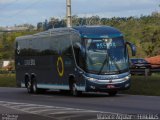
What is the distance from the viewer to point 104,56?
3058 centimetres

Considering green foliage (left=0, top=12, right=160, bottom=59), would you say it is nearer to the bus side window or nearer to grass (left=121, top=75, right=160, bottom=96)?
grass (left=121, top=75, right=160, bottom=96)

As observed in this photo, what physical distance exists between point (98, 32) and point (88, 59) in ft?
5.25

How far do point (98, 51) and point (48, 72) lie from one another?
612 cm

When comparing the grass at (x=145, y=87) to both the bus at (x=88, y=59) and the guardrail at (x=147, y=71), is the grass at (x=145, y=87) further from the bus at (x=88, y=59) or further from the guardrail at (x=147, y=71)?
the guardrail at (x=147, y=71)

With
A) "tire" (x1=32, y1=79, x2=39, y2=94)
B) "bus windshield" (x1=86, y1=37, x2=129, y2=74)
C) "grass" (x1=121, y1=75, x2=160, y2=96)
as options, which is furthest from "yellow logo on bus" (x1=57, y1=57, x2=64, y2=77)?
"tire" (x1=32, y1=79, x2=39, y2=94)

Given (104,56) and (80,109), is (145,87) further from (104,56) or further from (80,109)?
(80,109)

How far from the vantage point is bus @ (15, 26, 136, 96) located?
30.6 m

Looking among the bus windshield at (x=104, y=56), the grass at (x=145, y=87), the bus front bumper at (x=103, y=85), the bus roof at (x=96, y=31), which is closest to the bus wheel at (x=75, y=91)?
the bus front bumper at (x=103, y=85)

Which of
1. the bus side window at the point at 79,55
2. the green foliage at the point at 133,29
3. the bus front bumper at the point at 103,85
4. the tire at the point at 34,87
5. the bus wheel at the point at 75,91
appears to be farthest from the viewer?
the green foliage at the point at 133,29

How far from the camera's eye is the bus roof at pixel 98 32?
30938 millimetres

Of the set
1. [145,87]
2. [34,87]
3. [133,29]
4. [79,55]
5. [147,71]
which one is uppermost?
[79,55]

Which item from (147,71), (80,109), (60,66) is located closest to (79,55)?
(60,66)

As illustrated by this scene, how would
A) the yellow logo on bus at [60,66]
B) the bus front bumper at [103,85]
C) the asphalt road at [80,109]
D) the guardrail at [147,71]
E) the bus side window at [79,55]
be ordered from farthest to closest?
the guardrail at [147,71] < the yellow logo on bus at [60,66] < the bus side window at [79,55] < the bus front bumper at [103,85] < the asphalt road at [80,109]

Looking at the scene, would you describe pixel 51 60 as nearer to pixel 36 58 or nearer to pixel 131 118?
pixel 36 58
